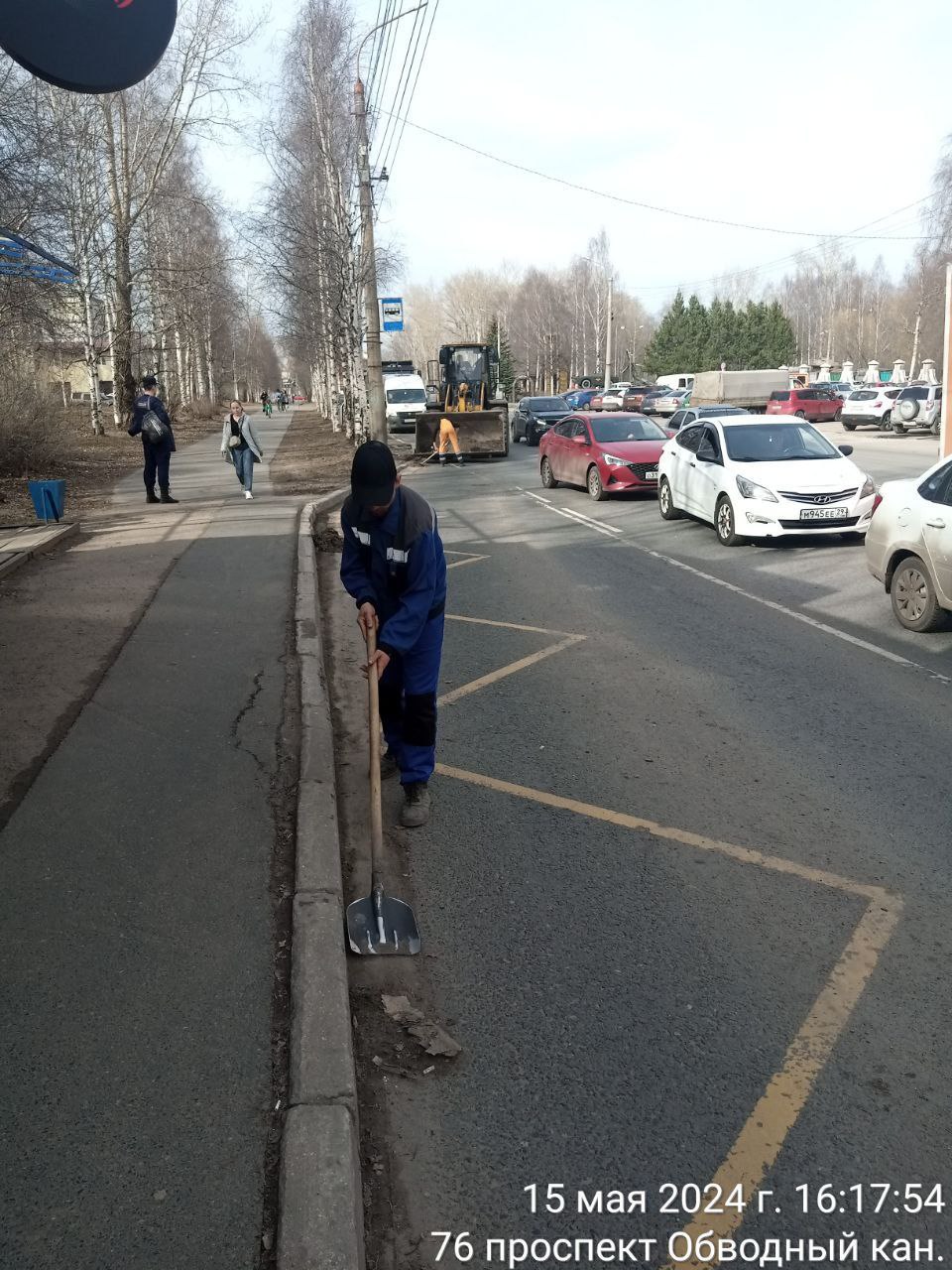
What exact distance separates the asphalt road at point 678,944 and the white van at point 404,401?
3908 centimetres

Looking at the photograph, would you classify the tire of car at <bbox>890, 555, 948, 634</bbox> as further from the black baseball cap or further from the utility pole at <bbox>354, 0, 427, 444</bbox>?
the utility pole at <bbox>354, 0, 427, 444</bbox>

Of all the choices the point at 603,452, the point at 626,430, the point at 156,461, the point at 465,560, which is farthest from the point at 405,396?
the point at 465,560

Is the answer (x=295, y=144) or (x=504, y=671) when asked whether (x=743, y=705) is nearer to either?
(x=504, y=671)

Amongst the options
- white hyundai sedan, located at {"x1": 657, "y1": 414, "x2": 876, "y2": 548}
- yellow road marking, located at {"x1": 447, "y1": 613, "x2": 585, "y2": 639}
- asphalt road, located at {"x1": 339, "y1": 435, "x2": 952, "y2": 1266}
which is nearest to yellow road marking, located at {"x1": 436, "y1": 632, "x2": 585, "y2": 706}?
asphalt road, located at {"x1": 339, "y1": 435, "x2": 952, "y2": 1266}

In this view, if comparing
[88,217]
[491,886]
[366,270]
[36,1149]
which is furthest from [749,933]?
[88,217]

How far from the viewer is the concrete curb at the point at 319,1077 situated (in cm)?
233

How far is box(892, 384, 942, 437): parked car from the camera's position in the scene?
117ft

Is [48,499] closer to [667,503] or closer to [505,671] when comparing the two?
[505,671]

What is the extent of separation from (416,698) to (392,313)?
23.4m

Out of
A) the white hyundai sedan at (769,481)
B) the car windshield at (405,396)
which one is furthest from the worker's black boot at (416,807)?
the car windshield at (405,396)

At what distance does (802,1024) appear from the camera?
3.28m

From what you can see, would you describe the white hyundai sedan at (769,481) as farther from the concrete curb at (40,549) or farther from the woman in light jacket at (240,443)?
the concrete curb at (40,549)

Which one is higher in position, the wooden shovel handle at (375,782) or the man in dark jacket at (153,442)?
the man in dark jacket at (153,442)

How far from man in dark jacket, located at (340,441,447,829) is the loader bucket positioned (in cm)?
2440
